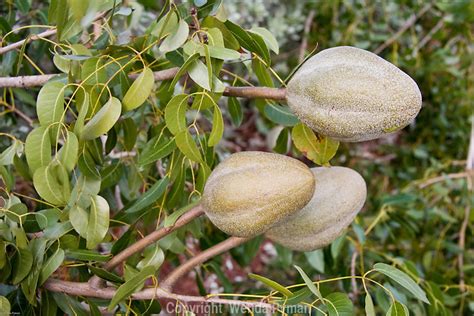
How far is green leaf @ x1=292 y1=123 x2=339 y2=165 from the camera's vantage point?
2.64 feet

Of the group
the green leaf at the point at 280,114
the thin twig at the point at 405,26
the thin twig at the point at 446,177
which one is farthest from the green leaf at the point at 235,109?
the thin twig at the point at 405,26

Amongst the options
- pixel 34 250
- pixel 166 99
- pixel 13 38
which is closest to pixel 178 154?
pixel 166 99

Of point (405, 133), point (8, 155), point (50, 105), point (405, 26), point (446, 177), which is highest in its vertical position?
point (50, 105)

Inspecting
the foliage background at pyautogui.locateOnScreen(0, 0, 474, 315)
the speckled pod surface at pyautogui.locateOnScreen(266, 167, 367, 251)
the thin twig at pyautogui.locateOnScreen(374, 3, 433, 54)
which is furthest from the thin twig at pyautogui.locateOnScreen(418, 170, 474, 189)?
the speckled pod surface at pyautogui.locateOnScreen(266, 167, 367, 251)

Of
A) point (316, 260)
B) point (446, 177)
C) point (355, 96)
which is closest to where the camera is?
point (355, 96)

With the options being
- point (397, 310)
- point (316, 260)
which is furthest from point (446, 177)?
point (397, 310)

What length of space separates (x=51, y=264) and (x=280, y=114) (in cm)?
36

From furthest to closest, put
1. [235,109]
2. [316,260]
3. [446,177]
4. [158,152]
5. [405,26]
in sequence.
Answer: [405,26] → [446,177] → [316,260] → [235,109] → [158,152]

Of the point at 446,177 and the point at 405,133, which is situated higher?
the point at 446,177

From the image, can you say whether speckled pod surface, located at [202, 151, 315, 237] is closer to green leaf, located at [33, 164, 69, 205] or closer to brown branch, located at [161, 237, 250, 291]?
brown branch, located at [161, 237, 250, 291]

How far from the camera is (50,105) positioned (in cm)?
72

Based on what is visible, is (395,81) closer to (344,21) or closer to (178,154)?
(178,154)

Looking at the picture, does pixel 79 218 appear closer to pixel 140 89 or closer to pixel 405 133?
pixel 140 89

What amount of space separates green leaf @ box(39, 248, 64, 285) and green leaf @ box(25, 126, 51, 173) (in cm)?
11
